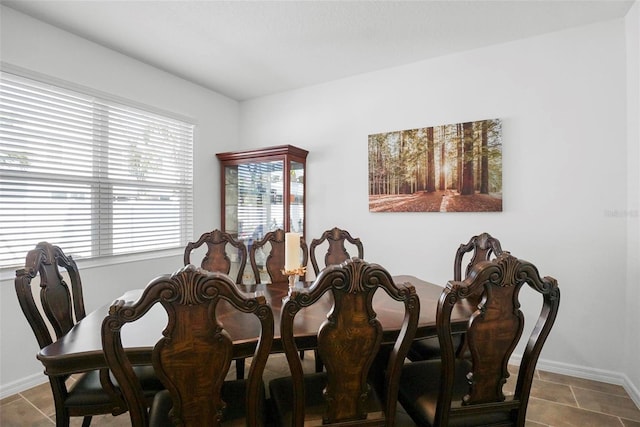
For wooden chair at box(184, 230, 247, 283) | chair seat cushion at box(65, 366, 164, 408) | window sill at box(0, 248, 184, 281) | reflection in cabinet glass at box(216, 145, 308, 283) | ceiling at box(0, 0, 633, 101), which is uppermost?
ceiling at box(0, 0, 633, 101)

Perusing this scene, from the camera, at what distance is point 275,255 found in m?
2.60

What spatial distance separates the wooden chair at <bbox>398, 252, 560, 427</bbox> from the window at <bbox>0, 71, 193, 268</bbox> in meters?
2.91

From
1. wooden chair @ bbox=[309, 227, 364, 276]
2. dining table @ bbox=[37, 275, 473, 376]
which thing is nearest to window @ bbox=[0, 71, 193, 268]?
dining table @ bbox=[37, 275, 473, 376]

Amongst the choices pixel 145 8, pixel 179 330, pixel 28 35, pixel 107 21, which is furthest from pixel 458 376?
pixel 28 35

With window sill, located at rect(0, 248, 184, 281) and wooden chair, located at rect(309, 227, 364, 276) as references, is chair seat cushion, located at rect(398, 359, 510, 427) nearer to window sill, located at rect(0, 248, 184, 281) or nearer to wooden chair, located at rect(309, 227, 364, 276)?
wooden chair, located at rect(309, 227, 364, 276)

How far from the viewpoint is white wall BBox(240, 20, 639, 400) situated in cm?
244

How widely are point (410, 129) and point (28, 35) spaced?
3.22 m

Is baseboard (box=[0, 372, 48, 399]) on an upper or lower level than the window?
lower

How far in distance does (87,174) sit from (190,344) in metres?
2.48

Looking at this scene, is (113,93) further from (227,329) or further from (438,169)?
(438,169)

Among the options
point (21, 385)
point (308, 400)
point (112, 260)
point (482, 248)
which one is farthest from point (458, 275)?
point (21, 385)

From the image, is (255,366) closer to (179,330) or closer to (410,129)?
(179,330)

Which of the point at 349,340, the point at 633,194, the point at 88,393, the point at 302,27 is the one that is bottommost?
the point at 88,393

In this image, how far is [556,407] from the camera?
7.02 ft
